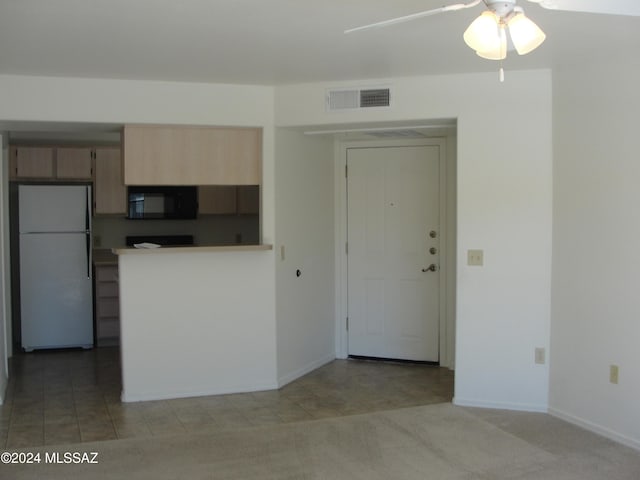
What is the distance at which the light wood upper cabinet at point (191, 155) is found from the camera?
434cm

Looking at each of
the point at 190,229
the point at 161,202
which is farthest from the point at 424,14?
the point at 190,229

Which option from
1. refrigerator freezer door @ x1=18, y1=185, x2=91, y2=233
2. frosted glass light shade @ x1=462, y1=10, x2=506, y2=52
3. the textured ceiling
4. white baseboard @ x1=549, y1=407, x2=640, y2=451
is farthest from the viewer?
refrigerator freezer door @ x1=18, y1=185, x2=91, y2=233

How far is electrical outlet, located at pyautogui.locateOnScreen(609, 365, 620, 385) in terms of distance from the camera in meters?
3.56

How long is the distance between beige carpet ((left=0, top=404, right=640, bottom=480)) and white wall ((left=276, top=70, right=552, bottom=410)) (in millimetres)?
435

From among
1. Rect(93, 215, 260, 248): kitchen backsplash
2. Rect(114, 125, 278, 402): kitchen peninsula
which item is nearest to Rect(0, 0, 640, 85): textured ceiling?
Rect(114, 125, 278, 402): kitchen peninsula

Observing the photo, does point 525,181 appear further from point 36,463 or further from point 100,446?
point 36,463

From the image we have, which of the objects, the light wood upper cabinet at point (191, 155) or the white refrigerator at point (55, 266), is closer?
the light wood upper cabinet at point (191, 155)

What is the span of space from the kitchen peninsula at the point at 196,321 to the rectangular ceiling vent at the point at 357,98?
1100 mm

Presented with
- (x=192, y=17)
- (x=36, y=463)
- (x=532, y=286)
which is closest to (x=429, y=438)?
(x=532, y=286)

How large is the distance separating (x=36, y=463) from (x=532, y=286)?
305 cm

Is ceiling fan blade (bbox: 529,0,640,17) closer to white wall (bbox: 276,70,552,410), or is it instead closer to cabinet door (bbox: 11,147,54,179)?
white wall (bbox: 276,70,552,410)

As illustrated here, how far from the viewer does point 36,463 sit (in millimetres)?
3273

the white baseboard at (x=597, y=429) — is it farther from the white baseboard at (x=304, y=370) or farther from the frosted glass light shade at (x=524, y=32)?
the frosted glass light shade at (x=524, y=32)

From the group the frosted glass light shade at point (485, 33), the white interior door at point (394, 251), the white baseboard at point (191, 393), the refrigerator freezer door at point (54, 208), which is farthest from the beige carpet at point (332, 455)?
the refrigerator freezer door at point (54, 208)
